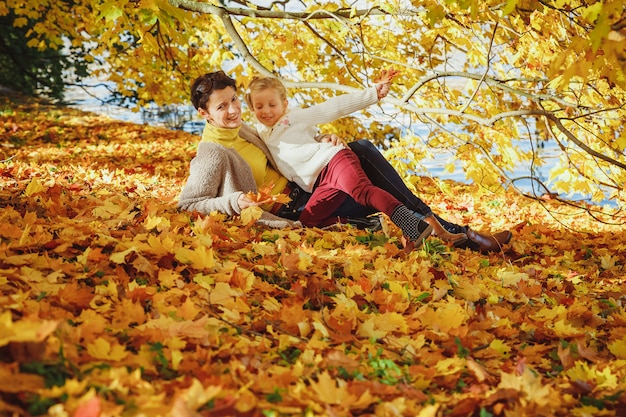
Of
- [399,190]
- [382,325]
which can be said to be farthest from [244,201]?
[382,325]

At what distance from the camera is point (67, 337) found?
5.05ft

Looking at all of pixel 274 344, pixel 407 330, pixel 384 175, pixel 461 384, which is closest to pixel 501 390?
pixel 461 384

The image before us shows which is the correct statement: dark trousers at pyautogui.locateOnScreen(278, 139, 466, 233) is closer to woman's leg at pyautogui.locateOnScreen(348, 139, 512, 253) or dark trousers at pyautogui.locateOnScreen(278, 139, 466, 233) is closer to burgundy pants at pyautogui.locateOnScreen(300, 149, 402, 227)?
woman's leg at pyautogui.locateOnScreen(348, 139, 512, 253)

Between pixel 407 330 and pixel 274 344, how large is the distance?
1.69 feet

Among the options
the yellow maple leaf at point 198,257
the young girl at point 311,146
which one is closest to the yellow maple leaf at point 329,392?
the yellow maple leaf at point 198,257

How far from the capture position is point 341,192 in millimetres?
3650

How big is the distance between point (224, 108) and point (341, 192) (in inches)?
36.2

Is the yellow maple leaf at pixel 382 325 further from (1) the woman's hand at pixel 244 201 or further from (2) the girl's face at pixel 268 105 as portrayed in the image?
(2) the girl's face at pixel 268 105

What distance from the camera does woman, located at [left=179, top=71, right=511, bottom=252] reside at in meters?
3.51

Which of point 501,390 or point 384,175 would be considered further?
point 384,175

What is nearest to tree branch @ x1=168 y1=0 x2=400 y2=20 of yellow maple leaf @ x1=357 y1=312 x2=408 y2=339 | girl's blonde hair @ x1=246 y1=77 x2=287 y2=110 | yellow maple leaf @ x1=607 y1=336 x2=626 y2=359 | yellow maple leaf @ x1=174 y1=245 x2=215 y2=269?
girl's blonde hair @ x1=246 y1=77 x2=287 y2=110

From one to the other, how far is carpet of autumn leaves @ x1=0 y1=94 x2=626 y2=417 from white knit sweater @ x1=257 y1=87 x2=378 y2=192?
1.55ft

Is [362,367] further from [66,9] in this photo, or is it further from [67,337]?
[66,9]

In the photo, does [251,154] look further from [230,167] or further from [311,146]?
[311,146]
